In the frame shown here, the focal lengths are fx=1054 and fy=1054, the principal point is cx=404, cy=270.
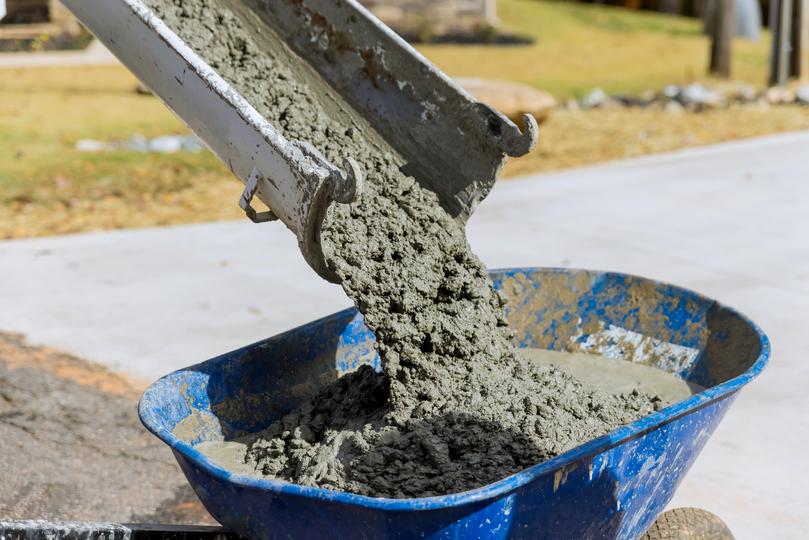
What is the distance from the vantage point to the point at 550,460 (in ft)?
8.04

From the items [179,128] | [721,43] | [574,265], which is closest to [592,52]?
[721,43]

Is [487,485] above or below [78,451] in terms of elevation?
above

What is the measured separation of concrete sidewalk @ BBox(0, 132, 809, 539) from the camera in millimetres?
4324

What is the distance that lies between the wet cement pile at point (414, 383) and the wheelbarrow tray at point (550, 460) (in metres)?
0.20

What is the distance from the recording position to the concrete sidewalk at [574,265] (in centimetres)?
432

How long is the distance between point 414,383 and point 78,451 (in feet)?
6.97

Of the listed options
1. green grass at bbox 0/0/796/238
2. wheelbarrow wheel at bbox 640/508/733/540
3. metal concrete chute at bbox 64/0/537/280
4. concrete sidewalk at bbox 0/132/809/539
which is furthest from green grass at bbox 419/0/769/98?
wheelbarrow wheel at bbox 640/508/733/540

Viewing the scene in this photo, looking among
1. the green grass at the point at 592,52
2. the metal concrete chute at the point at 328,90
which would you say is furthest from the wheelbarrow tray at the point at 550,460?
the green grass at the point at 592,52

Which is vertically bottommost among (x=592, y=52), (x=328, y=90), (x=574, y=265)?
(x=592, y=52)

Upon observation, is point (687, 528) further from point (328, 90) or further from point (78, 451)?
point (78, 451)

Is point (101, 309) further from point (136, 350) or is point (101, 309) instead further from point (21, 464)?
point (21, 464)

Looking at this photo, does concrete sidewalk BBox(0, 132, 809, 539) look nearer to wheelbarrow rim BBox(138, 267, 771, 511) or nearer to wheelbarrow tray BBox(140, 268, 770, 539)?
wheelbarrow tray BBox(140, 268, 770, 539)

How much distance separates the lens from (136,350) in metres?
5.61

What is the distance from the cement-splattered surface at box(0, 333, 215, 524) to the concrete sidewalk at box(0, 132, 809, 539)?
0.87 ft
